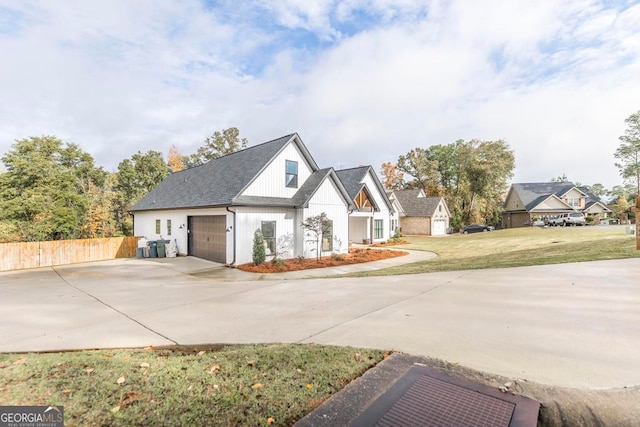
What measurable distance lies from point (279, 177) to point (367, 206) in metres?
11.3

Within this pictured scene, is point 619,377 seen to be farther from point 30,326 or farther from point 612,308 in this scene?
point 30,326

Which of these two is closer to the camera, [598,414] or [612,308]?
[598,414]

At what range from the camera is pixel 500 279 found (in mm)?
8461

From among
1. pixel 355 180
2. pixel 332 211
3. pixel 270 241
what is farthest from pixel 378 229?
pixel 270 241

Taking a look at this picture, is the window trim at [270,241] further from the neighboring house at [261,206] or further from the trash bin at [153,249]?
the trash bin at [153,249]

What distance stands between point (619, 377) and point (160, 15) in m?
14.1

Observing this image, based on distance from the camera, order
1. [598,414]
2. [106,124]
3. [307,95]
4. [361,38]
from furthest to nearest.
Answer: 1. [106,124]
2. [307,95]
3. [361,38]
4. [598,414]

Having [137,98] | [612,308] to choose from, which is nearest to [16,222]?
[137,98]

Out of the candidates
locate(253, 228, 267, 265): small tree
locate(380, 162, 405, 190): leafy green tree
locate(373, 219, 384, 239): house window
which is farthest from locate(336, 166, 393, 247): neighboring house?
locate(380, 162, 405, 190): leafy green tree

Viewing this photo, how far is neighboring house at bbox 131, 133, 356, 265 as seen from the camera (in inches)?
541

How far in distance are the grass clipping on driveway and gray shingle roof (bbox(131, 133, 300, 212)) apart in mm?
9654

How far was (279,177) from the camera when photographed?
15367mm

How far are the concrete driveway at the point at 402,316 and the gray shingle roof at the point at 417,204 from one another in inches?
1068

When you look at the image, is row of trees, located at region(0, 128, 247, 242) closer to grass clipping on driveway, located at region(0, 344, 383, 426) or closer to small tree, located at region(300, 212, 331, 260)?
small tree, located at region(300, 212, 331, 260)
